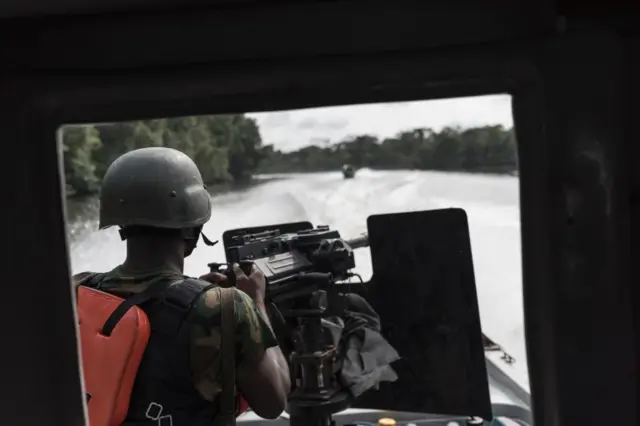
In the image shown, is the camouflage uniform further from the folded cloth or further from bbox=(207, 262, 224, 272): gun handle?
the folded cloth

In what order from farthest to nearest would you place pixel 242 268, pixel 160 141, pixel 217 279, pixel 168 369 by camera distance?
pixel 242 268, pixel 217 279, pixel 168 369, pixel 160 141

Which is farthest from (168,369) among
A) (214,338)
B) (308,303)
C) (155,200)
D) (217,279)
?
(308,303)

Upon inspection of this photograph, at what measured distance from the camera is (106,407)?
146 centimetres

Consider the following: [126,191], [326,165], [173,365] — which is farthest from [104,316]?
[326,165]

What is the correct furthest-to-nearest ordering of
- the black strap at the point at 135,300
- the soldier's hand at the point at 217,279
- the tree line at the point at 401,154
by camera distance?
1. the soldier's hand at the point at 217,279
2. the black strap at the point at 135,300
3. the tree line at the point at 401,154

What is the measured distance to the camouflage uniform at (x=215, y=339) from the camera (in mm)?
1518

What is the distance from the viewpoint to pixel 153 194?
1.67 m

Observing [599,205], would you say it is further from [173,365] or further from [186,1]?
[173,365]

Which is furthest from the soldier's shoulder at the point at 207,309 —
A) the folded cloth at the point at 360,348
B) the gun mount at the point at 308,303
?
the folded cloth at the point at 360,348

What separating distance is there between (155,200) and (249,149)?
435mm

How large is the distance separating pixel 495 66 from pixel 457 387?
132cm

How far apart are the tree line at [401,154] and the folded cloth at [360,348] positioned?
2.08 feet

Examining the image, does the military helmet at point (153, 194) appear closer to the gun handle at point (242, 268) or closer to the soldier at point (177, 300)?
the soldier at point (177, 300)

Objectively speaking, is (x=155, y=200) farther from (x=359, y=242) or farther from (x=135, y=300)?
(x=359, y=242)
